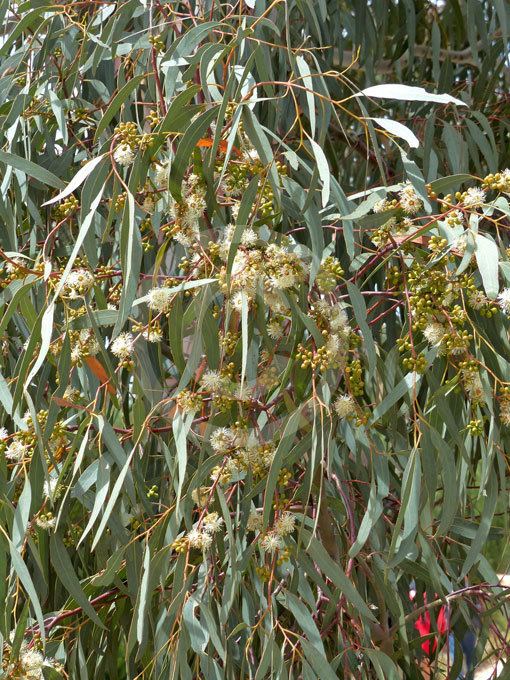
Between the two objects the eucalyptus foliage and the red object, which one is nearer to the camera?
the eucalyptus foliage

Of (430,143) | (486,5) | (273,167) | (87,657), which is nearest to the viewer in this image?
(273,167)

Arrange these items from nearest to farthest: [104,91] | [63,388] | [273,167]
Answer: [273,167]
[63,388]
[104,91]

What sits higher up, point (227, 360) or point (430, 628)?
point (227, 360)

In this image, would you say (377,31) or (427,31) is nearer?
(377,31)

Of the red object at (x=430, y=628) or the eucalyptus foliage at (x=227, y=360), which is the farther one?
the red object at (x=430, y=628)

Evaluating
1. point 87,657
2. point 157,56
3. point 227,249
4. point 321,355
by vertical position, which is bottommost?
point 87,657

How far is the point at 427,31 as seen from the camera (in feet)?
8.16

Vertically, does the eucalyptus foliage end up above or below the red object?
above

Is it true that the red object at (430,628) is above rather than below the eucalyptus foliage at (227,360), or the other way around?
below

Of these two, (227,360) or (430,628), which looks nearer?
(227,360)

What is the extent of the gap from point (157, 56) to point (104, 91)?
11.7 inches

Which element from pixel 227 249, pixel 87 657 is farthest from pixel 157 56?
pixel 87 657

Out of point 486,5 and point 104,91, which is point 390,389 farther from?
point 486,5

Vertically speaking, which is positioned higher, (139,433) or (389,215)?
(389,215)
